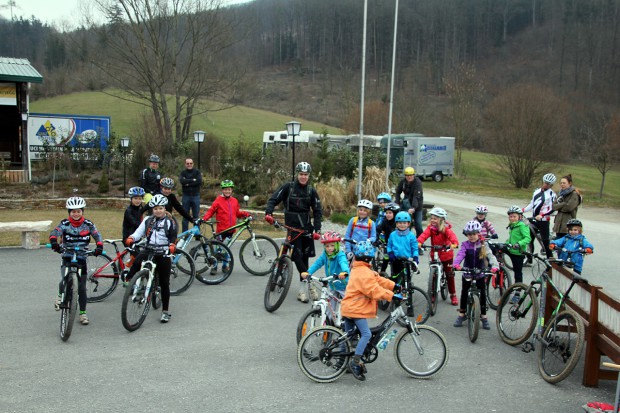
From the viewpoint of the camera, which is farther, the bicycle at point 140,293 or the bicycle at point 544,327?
the bicycle at point 140,293

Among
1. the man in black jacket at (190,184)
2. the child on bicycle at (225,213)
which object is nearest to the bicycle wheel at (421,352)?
the child on bicycle at (225,213)

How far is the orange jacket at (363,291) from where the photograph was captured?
5.88m

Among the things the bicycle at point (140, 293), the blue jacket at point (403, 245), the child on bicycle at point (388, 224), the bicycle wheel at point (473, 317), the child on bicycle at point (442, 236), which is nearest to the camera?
the bicycle wheel at point (473, 317)

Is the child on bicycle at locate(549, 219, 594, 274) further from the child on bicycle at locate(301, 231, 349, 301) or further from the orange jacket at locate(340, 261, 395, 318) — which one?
the orange jacket at locate(340, 261, 395, 318)

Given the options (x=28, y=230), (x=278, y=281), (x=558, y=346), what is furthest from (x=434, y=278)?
(x=28, y=230)

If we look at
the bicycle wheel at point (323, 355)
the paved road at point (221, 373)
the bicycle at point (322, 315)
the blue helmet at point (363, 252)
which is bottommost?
the paved road at point (221, 373)

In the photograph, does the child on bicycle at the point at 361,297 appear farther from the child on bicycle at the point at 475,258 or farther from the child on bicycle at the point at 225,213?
the child on bicycle at the point at 225,213

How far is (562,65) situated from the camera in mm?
104312

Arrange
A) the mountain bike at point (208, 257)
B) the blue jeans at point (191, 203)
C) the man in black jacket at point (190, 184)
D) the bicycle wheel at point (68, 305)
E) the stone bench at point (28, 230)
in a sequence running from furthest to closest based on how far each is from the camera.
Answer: the blue jeans at point (191, 203) → the man in black jacket at point (190, 184) → the stone bench at point (28, 230) → the mountain bike at point (208, 257) → the bicycle wheel at point (68, 305)

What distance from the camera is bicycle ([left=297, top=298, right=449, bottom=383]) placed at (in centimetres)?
601

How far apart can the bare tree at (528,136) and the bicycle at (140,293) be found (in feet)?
102

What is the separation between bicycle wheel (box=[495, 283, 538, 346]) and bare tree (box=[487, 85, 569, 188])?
97.5 ft

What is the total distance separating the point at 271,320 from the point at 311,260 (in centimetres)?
442

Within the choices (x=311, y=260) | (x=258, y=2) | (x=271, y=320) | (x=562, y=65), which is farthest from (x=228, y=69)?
(x=258, y=2)
